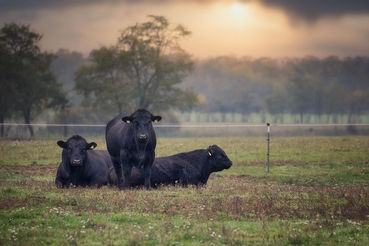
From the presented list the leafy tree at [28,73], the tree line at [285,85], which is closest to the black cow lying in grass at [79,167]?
the leafy tree at [28,73]

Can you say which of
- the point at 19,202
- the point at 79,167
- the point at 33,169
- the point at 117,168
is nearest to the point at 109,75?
the point at 33,169

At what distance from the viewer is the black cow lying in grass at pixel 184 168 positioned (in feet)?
56.5

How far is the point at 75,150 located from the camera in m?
17.0

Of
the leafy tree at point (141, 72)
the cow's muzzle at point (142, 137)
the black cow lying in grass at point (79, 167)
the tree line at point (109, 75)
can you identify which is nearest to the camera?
the cow's muzzle at point (142, 137)

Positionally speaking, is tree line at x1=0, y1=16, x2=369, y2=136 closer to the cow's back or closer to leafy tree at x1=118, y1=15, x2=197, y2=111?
leafy tree at x1=118, y1=15, x2=197, y2=111

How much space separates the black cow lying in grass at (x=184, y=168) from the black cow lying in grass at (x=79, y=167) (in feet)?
1.54

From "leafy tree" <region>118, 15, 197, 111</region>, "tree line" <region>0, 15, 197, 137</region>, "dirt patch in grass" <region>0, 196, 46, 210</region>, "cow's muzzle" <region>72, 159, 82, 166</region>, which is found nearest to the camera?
"dirt patch in grass" <region>0, 196, 46, 210</region>

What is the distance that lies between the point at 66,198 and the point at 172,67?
55.5 metres

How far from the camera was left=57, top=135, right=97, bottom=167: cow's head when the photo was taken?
16766 mm

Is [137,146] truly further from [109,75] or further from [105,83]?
[109,75]

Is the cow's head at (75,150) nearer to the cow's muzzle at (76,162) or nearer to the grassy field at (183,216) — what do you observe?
the cow's muzzle at (76,162)

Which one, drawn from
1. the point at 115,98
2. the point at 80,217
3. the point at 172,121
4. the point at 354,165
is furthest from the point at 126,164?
the point at 172,121

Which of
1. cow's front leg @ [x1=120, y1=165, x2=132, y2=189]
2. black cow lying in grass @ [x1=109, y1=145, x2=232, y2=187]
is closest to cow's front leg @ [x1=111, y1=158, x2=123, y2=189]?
black cow lying in grass @ [x1=109, y1=145, x2=232, y2=187]

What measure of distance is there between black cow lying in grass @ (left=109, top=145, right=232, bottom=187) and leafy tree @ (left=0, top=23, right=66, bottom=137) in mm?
45831
